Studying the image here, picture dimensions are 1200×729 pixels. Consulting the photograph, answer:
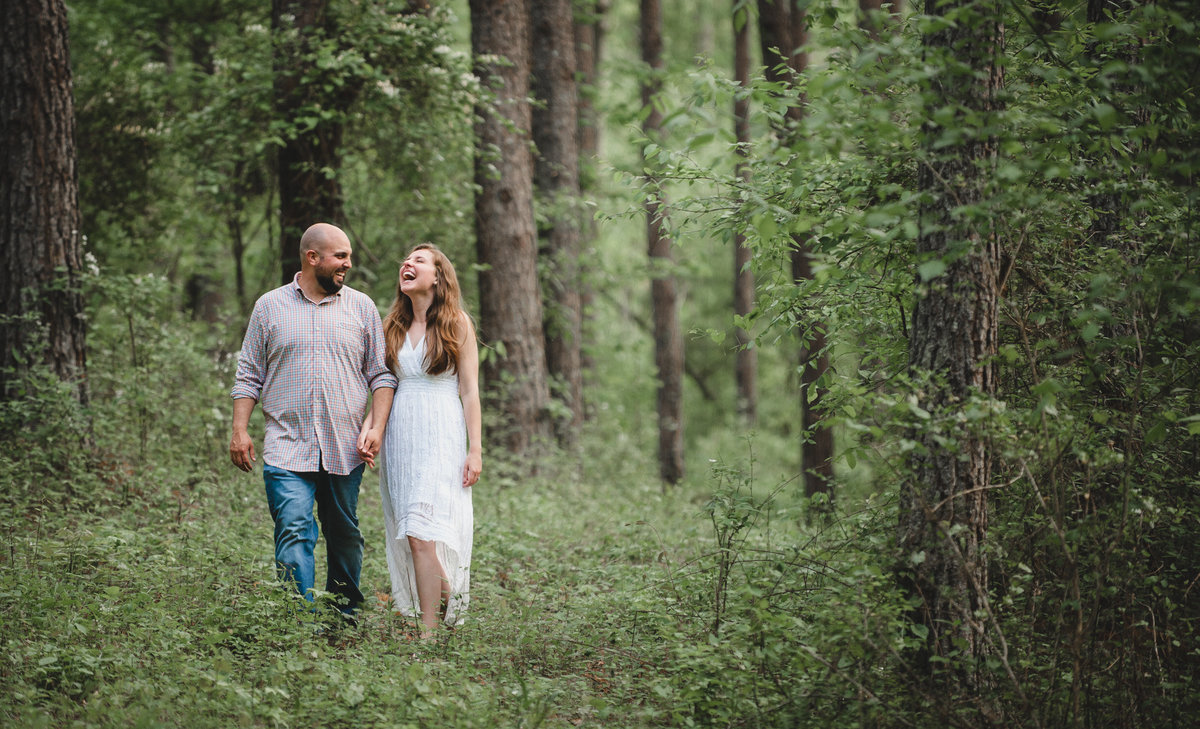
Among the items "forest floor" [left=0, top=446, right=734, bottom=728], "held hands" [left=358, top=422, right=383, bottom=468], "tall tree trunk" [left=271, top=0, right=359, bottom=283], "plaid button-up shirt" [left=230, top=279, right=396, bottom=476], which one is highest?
"tall tree trunk" [left=271, top=0, right=359, bottom=283]

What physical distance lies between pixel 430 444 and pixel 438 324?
2.43 feet

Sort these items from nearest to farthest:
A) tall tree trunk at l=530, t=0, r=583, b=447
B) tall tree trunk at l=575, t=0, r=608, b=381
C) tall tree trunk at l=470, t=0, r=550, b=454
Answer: tall tree trunk at l=470, t=0, r=550, b=454 → tall tree trunk at l=530, t=0, r=583, b=447 → tall tree trunk at l=575, t=0, r=608, b=381

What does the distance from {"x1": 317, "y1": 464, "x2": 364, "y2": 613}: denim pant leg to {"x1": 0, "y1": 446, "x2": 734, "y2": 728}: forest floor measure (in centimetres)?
35

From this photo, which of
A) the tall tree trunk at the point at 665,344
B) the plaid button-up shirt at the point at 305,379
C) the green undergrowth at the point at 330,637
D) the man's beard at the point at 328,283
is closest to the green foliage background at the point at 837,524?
the green undergrowth at the point at 330,637

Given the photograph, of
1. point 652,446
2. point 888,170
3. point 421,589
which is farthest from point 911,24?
point 652,446

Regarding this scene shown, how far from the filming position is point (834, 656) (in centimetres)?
403

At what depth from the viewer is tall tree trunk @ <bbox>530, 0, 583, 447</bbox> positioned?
13562 millimetres

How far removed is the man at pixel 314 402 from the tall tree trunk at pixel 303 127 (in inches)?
151

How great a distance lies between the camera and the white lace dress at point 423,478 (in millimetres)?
5516

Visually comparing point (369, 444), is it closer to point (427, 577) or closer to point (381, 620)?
point (427, 577)

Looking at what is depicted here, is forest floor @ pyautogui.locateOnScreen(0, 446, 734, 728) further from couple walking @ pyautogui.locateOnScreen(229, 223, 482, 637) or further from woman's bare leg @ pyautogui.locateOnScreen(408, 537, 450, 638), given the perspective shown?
couple walking @ pyautogui.locateOnScreen(229, 223, 482, 637)

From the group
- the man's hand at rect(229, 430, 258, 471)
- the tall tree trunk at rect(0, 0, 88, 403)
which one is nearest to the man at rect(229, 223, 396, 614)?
the man's hand at rect(229, 430, 258, 471)

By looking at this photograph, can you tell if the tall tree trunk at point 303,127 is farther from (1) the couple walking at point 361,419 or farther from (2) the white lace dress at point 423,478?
(2) the white lace dress at point 423,478

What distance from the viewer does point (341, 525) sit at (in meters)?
5.56
